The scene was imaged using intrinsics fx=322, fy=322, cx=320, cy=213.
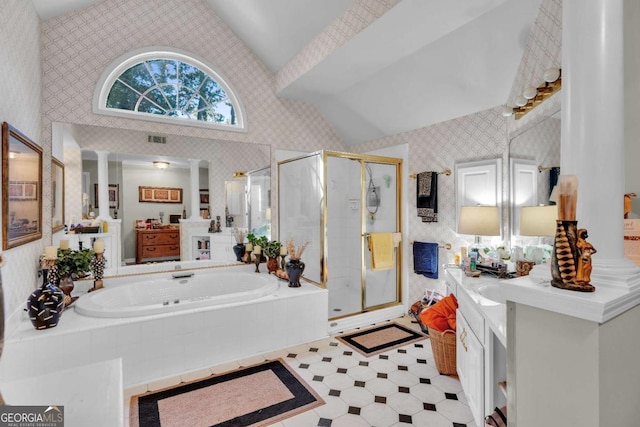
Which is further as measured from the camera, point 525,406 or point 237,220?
point 237,220

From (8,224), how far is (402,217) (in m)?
3.58

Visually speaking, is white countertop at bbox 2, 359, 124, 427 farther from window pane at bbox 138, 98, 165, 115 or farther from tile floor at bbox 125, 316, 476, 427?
window pane at bbox 138, 98, 165, 115

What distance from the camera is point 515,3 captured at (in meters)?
2.22

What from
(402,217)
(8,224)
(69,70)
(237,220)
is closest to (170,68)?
(69,70)

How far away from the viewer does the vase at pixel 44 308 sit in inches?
85.8

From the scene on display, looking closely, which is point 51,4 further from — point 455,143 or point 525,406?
point 525,406

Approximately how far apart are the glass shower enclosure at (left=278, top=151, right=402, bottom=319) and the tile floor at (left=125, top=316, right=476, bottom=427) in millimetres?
951

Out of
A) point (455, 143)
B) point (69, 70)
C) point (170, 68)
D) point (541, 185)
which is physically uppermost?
point (170, 68)

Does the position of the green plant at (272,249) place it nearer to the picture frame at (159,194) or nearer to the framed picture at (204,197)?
the framed picture at (204,197)

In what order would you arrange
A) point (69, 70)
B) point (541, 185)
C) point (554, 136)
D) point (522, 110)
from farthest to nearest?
point (69, 70) < point (522, 110) < point (541, 185) < point (554, 136)

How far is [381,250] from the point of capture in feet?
12.7

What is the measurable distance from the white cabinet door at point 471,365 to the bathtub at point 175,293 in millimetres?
1712

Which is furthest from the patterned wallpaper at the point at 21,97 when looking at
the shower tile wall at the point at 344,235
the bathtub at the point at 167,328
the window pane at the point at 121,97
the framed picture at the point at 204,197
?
the shower tile wall at the point at 344,235

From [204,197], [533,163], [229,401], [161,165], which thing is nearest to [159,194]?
[161,165]
